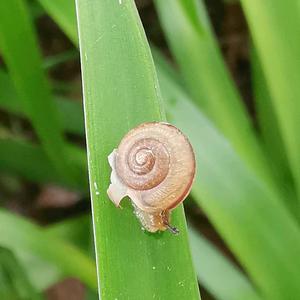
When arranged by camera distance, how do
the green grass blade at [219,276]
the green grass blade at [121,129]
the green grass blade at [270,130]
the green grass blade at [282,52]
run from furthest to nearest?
the green grass blade at [270,130]
the green grass blade at [219,276]
the green grass blade at [282,52]
the green grass blade at [121,129]

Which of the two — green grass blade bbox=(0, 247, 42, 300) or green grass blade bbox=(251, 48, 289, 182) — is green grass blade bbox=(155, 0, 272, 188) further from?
green grass blade bbox=(0, 247, 42, 300)

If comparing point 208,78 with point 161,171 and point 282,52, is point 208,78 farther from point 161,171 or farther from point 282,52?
point 161,171

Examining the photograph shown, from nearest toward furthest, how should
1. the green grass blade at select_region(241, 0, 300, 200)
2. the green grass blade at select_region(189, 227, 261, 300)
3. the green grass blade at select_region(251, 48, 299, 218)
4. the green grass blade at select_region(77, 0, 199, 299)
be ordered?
the green grass blade at select_region(77, 0, 199, 299) < the green grass blade at select_region(241, 0, 300, 200) < the green grass blade at select_region(189, 227, 261, 300) < the green grass blade at select_region(251, 48, 299, 218)

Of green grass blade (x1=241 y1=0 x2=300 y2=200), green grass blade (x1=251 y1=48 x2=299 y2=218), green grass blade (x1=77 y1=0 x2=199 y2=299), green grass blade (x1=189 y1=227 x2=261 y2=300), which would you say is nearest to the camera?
green grass blade (x1=77 y1=0 x2=199 y2=299)

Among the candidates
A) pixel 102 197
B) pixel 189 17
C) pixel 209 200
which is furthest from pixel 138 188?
pixel 189 17

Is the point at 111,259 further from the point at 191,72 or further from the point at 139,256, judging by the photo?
the point at 191,72

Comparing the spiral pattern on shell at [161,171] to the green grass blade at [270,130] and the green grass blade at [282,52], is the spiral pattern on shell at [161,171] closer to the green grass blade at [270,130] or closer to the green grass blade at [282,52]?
A: the green grass blade at [282,52]

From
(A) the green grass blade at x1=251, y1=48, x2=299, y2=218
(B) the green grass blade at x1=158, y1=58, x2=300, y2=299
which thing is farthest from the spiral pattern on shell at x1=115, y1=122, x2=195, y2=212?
(A) the green grass blade at x1=251, y1=48, x2=299, y2=218

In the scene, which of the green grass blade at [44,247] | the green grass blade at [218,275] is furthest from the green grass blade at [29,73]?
the green grass blade at [218,275]
